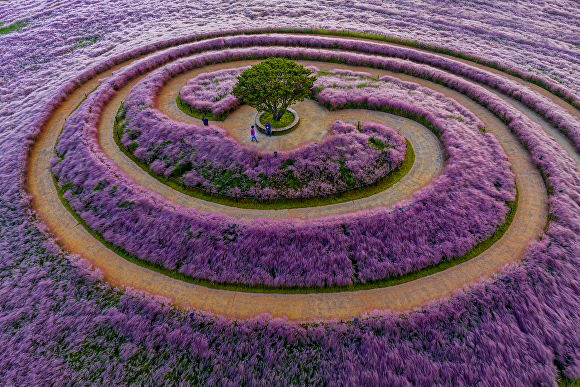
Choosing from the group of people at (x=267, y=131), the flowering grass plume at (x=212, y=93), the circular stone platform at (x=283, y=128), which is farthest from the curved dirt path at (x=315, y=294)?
the flowering grass plume at (x=212, y=93)

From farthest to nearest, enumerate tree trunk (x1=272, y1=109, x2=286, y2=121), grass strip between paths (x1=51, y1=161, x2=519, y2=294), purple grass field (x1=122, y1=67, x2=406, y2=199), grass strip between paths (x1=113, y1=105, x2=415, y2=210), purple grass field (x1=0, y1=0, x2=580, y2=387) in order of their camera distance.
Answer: tree trunk (x1=272, y1=109, x2=286, y2=121) < purple grass field (x1=122, y1=67, x2=406, y2=199) < grass strip between paths (x1=113, y1=105, x2=415, y2=210) < grass strip between paths (x1=51, y1=161, x2=519, y2=294) < purple grass field (x1=0, y1=0, x2=580, y2=387)

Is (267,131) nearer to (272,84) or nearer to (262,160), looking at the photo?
(262,160)

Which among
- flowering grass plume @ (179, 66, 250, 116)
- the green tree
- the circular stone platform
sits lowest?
the circular stone platform

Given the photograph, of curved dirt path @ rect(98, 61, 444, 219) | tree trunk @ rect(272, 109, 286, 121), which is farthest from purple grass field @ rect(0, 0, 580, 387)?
tree trunk @ rect(272, 109, 286, 121)

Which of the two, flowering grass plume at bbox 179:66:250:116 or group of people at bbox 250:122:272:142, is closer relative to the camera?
group of people at bbox 250:122:272:142

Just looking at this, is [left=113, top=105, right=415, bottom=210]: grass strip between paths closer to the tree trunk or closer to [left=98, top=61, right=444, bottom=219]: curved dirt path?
[left=98, top=61, right=444, bottom=219]: curved dirt path

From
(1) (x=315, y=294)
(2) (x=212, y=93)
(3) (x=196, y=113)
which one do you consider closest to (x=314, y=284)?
(1) (x=315, y=294)

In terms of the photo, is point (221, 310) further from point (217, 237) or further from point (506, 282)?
point (506, 282)
